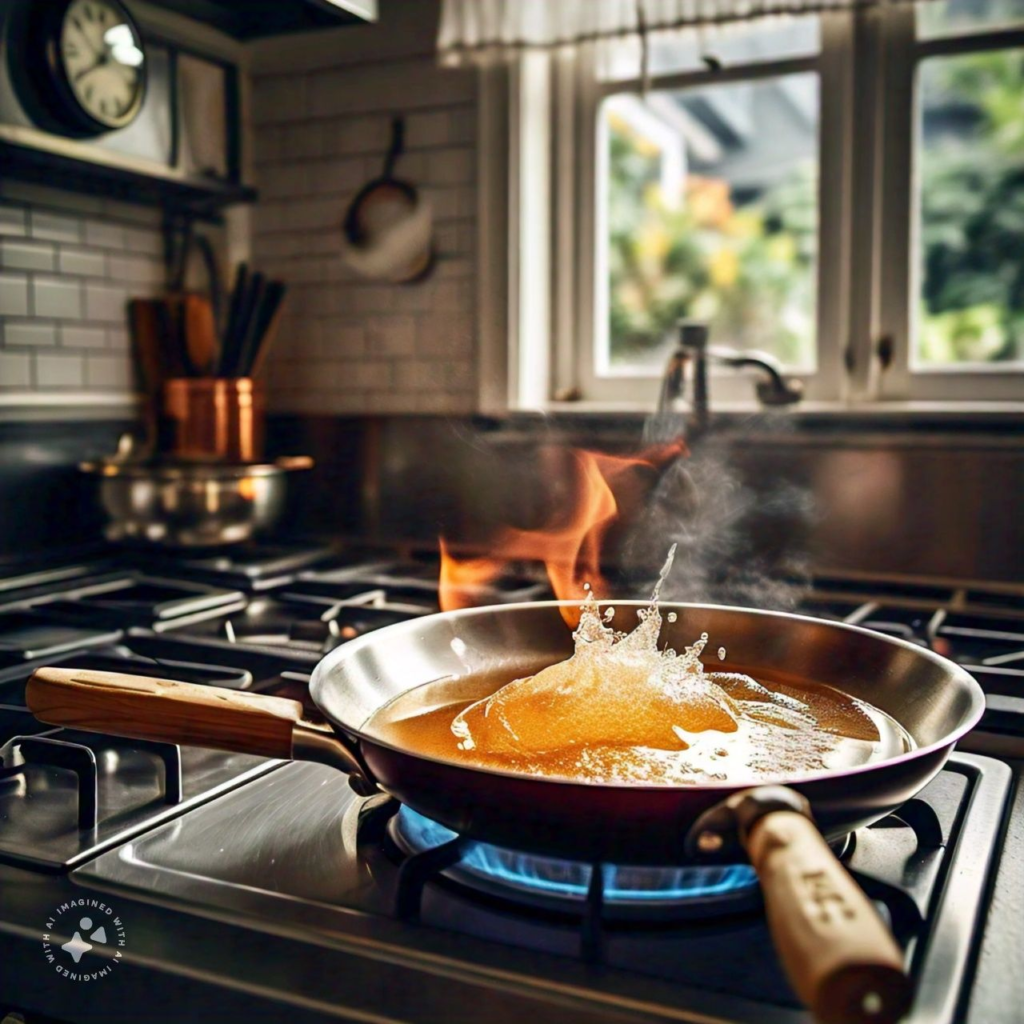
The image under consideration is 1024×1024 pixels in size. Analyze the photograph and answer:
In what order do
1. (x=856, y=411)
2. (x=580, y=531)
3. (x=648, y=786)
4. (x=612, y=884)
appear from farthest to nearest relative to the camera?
1. (x=580, y=531)
2. (x=856, y=411)
3. (x=612, y=884)
4. (x=648, y=786)

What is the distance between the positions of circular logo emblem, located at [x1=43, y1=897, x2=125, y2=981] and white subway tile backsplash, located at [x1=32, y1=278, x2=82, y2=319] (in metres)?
1.37

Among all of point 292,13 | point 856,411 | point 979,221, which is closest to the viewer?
point 292,13

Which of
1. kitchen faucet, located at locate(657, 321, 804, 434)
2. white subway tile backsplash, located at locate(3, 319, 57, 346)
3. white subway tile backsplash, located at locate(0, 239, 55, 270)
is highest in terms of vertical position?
white subway tile backsplash, located at locate(0, 239, 55, 270)

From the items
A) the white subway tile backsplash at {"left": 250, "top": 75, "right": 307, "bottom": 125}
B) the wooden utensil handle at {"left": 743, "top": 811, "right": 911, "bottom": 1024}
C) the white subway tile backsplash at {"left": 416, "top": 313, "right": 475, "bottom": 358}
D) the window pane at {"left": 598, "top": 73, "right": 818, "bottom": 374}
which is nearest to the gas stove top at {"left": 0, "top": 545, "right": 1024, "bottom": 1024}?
the wooden utensil handle at {"left": 743, "top": 811, "right": 911, "bottom": 1024}

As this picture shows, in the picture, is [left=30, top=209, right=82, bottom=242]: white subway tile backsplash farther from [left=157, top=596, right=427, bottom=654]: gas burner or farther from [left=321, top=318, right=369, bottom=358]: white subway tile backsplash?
[left=157, top=596, right=427, bottom=654]: gas burner

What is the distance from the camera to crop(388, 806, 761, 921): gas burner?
1.95 ft

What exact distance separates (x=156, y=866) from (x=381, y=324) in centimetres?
149

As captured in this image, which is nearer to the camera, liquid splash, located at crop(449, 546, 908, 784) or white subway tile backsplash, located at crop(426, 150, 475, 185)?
liquid splash, located at crop(449, 546, 908, 784)

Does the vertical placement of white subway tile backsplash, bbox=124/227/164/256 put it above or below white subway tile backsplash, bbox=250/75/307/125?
below

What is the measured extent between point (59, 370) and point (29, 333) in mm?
83

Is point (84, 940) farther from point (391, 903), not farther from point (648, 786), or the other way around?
point (648, 786)

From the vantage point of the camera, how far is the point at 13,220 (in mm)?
1685

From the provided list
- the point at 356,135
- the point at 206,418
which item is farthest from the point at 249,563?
the point at 356,135

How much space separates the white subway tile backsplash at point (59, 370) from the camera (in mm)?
1746
